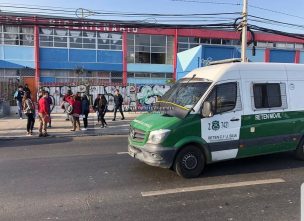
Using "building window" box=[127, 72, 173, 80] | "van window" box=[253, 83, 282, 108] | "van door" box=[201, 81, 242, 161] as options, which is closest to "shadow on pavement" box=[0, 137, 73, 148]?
"van door" box=[201, 81, 242, 161]

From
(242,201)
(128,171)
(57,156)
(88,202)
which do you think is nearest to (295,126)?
(242,201)

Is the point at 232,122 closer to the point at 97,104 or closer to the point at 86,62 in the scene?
the point at 97,104

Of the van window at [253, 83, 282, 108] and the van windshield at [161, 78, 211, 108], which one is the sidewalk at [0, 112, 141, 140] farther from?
the van window at [253, 83, 282, 108]

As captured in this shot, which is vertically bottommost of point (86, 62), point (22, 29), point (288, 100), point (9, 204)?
point (9, 204)

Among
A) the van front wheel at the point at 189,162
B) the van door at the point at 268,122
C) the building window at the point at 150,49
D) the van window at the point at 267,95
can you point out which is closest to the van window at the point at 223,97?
the van door at the point at 268,122

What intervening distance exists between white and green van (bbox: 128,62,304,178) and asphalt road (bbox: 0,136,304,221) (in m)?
0.45

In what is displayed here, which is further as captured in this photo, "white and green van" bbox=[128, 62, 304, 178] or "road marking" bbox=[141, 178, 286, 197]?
"white and green van" bbox=[128, 62, 304, 178]

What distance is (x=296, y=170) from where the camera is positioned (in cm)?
764

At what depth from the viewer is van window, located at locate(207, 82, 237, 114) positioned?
7.24 metres

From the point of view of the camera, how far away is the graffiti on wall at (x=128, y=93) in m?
24.1

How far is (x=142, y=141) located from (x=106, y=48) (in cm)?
3053

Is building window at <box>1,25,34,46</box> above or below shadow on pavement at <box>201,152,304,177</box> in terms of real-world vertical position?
above

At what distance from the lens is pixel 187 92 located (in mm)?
7688

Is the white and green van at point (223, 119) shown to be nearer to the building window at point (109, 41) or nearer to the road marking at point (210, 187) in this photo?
the road marking at point (210, 187)
